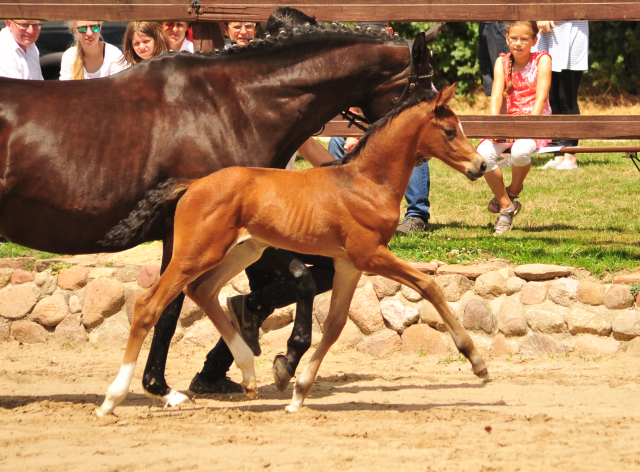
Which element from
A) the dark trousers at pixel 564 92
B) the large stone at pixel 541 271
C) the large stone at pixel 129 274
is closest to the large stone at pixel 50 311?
the large stone at pixel 129 274

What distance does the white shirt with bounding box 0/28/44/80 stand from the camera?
7340mm

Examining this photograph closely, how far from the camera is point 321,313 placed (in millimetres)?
6148

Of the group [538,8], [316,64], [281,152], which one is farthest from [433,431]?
[538,8]

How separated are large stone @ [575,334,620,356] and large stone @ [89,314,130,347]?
346cm

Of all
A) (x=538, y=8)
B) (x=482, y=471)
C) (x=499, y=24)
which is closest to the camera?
(x=482, y=471)

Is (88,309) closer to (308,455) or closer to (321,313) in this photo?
(321,313)

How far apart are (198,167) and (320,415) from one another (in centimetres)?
150

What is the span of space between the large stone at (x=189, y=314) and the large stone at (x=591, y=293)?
9.48 feet

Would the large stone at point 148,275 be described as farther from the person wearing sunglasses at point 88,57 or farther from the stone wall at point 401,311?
the person wearing sunglasses at point 88,57

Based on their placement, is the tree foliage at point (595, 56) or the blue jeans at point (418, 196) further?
the tree foliage at point (595, 56)

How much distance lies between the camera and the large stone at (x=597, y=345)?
18.3 feet

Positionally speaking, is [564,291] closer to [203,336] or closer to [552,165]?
[203,336]

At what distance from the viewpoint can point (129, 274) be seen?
6.54 metres

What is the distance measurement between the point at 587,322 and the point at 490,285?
0.73m
